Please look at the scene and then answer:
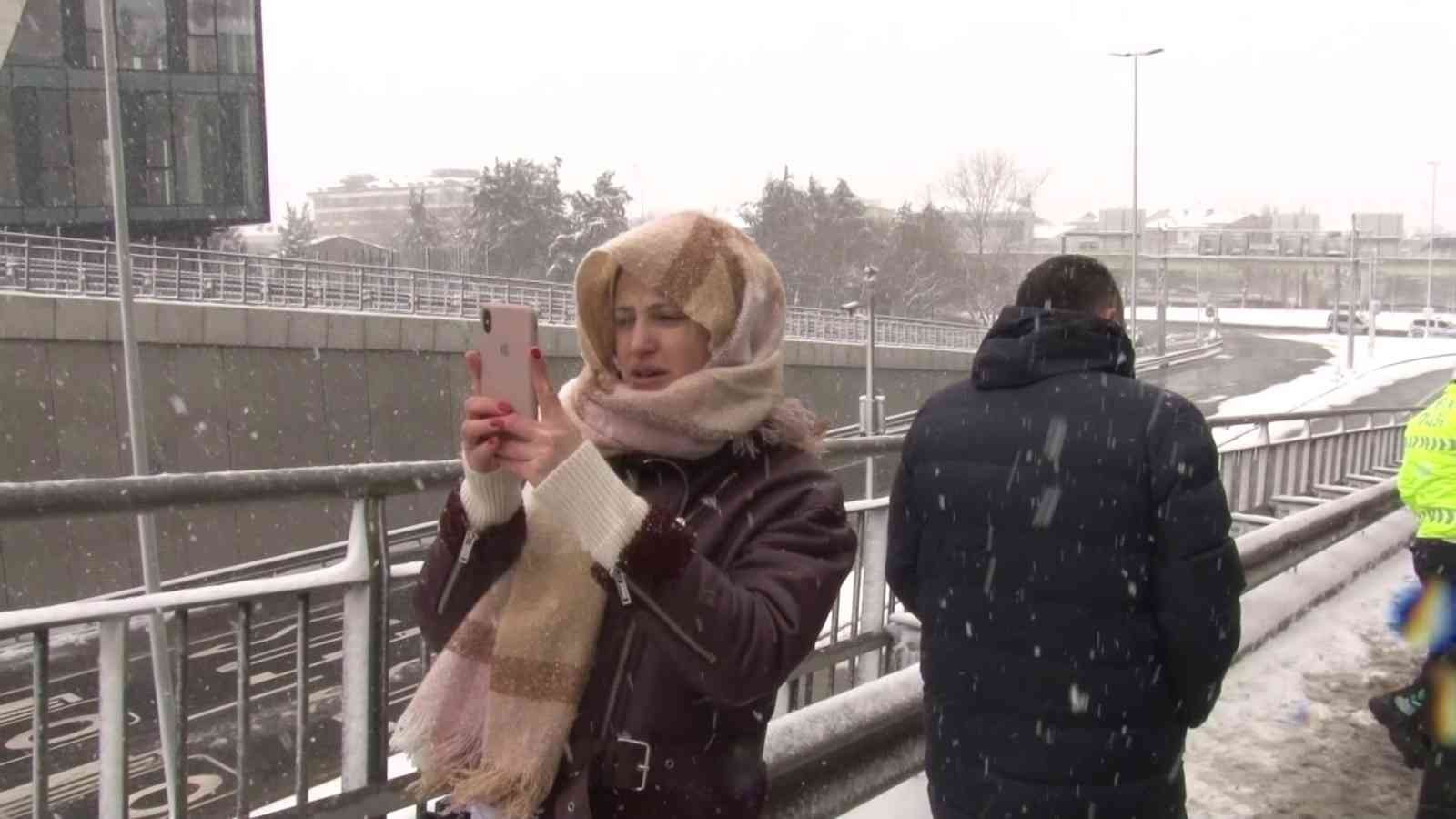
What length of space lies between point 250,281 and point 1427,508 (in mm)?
24853

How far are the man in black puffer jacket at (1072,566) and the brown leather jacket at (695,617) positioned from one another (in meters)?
0.80

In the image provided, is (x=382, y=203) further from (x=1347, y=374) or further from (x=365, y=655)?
(x=365, y=655)

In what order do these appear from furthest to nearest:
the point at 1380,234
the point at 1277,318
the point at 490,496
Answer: the point at 1277,318, the point at 1380,234, the point at 490,496

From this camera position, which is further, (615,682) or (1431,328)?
Result: (1431,328)

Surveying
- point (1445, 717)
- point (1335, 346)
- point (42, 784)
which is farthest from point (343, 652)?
point (1335, 346)

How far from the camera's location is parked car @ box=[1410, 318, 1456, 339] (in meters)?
74.4

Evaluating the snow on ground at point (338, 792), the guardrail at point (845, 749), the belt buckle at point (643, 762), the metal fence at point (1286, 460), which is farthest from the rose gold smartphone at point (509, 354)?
the metal fence at point (1286, 460)

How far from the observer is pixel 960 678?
2.85 metres

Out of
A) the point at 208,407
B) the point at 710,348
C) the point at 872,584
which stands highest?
the point at 710,348

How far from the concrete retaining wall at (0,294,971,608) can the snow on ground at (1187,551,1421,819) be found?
603 inches

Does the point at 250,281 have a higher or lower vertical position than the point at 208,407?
Result: higher

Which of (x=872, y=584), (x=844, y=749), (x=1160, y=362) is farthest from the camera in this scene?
(x=1160, y=362)

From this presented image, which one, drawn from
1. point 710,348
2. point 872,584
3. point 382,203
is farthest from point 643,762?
point 382,203

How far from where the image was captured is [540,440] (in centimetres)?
175
